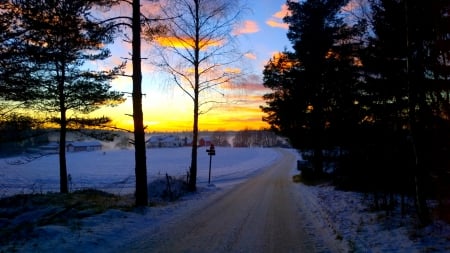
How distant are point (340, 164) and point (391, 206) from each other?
884 cm

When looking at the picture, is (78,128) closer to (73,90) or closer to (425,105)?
(73,90)

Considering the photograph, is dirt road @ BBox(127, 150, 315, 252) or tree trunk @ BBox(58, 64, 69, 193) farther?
tree trunk @ BBox(58, 64, 69, 193)

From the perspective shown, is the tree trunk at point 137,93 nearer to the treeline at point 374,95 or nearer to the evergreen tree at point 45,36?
the evergreen tree at point 45,36

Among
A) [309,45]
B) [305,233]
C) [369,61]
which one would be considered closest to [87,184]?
[309,45]

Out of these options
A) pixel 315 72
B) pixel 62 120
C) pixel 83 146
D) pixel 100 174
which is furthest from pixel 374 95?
pixel 83 146

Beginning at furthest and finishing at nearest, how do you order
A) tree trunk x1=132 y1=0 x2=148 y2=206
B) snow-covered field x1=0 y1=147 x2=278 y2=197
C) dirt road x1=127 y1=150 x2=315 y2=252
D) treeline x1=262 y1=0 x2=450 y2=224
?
snow-covered field x1=0 y1=147 x2=278 y2=197 < tree trunk x1=132 y1=0 x2=148 y2=206 < treeline x1=262 y1=0 x2=450 y2=224 < dirt road x1=127 y1=150 x2=315 y2=252

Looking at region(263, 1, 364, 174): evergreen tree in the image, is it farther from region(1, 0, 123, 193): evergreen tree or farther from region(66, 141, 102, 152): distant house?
region(66, 141, 102, 152): distant house

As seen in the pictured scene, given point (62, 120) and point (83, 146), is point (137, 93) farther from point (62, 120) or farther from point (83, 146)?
point (83, 146)

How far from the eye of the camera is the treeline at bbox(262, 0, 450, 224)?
11.9 meters

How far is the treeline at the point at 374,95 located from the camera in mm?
11914

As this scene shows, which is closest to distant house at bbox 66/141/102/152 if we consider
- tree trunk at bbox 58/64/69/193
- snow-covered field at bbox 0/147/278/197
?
snow-covered field at bbox 0/147/278/197

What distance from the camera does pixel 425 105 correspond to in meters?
12.9

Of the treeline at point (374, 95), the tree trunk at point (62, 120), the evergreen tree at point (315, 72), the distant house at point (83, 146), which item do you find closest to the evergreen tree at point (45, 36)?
the tree trunk at point (62, 120)

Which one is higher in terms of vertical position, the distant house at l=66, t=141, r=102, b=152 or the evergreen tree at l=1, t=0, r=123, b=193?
the evergreen tree at l=1, t=0, r=123, b=193
